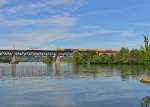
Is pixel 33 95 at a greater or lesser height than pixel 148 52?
lesser

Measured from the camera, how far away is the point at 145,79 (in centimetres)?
8281

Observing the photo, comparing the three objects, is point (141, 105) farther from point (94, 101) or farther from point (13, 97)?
point (13, 97)

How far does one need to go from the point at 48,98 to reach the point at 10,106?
8646mm

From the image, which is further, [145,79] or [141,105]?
[145,79]

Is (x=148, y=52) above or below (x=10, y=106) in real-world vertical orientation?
above

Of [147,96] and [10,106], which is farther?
[147,96]

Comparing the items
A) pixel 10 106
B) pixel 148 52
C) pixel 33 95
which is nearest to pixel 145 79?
pixel 148 52

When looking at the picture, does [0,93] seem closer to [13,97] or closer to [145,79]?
[13,97]

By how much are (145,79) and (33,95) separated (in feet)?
102

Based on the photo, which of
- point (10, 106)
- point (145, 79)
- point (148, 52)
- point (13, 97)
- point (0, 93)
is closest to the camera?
point (10, 106)

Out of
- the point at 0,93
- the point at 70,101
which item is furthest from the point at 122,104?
the point at 0,93

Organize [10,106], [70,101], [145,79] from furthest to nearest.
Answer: [145,79]
[70,101]
[10,106]

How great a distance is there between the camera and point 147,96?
57.5 m

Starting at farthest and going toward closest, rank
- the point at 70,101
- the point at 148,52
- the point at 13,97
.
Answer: the point at 148,52, the point at 13,97, the point at 70,101
